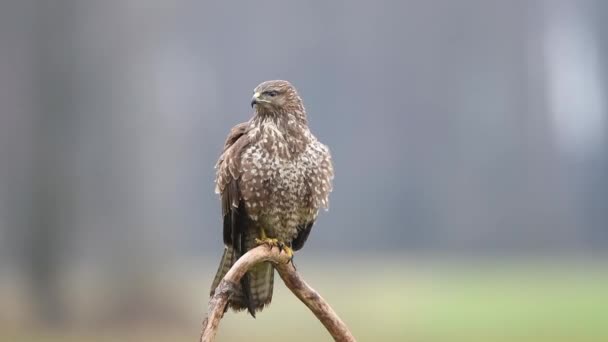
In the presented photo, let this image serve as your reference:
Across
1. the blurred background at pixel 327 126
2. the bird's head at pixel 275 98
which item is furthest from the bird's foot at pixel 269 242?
the blurred background at pixel 327 126

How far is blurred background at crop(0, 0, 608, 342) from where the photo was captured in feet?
9.43

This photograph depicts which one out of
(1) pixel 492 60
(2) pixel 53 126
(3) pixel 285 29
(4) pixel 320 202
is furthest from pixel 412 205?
(2) pixel 53 126

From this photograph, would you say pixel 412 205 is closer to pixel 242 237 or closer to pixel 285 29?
pixel 285 29

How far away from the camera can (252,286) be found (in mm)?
1854

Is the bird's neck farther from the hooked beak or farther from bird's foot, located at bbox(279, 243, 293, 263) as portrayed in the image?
bird's foot, located at bbox(279, 243, 293, 263)

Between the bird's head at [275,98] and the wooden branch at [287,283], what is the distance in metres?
0.36

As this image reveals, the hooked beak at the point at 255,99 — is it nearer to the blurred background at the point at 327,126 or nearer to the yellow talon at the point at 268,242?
the yellow talon at the point at 268,242

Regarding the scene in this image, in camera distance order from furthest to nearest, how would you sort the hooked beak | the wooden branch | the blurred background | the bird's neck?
1. the blurred background
2. the bird's neck
3. the hooked beak
4. the wooden branch

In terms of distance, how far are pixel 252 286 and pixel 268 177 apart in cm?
26

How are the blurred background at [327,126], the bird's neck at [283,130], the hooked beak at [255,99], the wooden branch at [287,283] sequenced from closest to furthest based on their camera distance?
1. the wooden branch at [287,283]
2. the hooked beak at [255,99]
3. the bird's neck at [283,130]
4. the blurred background at [327,126]

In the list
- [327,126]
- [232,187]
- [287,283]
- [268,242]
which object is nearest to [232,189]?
[232,187]

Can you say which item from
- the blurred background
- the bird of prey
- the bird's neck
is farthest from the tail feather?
the blurred background

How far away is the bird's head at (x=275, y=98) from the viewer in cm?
183

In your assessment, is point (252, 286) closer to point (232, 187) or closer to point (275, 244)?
point (275, 244)
